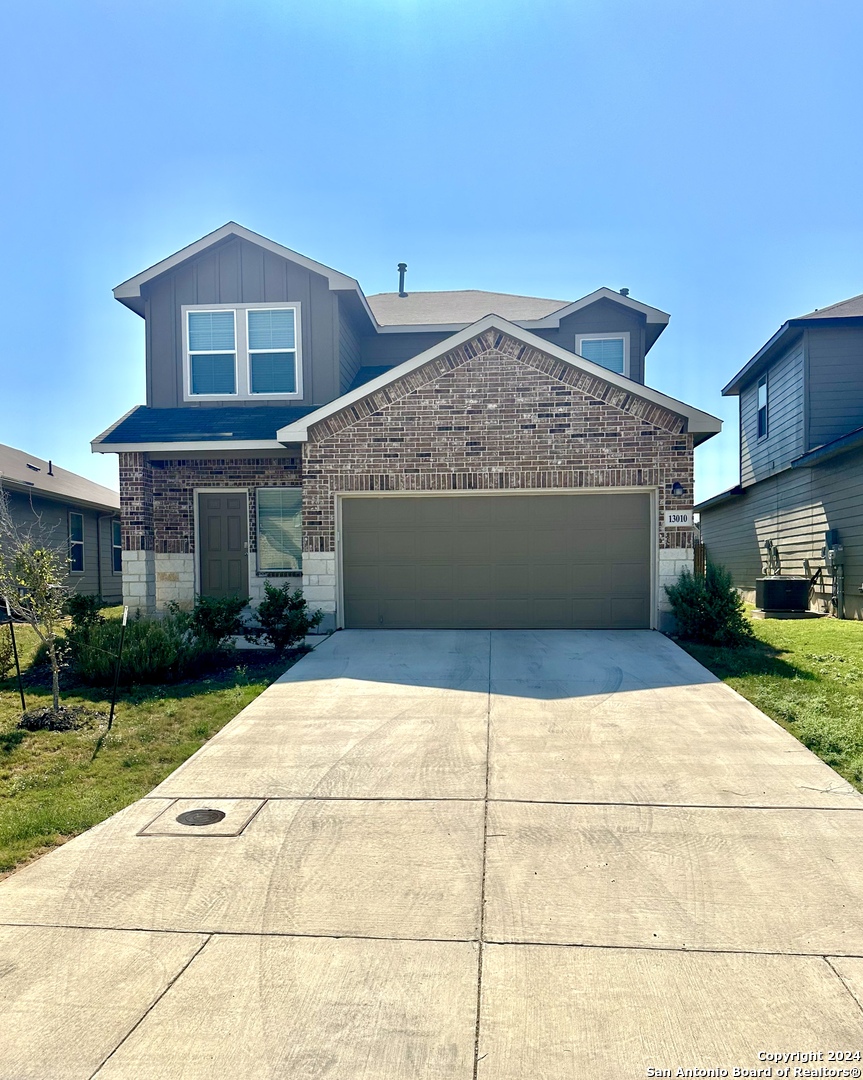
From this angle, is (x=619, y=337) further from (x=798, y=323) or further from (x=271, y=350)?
(x=271, y=350)

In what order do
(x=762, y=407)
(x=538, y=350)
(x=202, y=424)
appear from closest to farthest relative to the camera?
(x=538, y=350) → (x=202, y=424) → (x=762, y=407)

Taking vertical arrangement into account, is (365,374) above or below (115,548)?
above

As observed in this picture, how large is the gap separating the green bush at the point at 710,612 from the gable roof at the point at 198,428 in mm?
7032

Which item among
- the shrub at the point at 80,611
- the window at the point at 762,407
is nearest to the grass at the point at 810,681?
the window at the point at 762,407

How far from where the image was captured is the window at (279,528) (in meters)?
13.9

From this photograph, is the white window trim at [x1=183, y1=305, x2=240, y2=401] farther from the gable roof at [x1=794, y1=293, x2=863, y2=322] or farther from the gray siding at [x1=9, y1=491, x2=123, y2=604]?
the gable roof at [x1=794, y1=293, x2=863, y2=322]

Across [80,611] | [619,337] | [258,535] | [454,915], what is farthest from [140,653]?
[619,337]

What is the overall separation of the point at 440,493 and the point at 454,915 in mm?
8761

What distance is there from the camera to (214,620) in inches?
414

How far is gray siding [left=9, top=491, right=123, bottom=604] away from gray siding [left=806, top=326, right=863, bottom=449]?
18073 millimetres

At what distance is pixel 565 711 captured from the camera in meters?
7.93

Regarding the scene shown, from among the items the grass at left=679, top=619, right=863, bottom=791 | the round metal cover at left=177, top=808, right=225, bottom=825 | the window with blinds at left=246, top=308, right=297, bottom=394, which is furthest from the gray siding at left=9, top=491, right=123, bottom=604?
the grass at left=679, top=619, right=863, bottom=791

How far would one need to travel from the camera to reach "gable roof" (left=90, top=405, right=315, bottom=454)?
13.2 metres

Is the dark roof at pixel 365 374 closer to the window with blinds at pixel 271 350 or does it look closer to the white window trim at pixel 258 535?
the window with blinds at pixel 271 350
